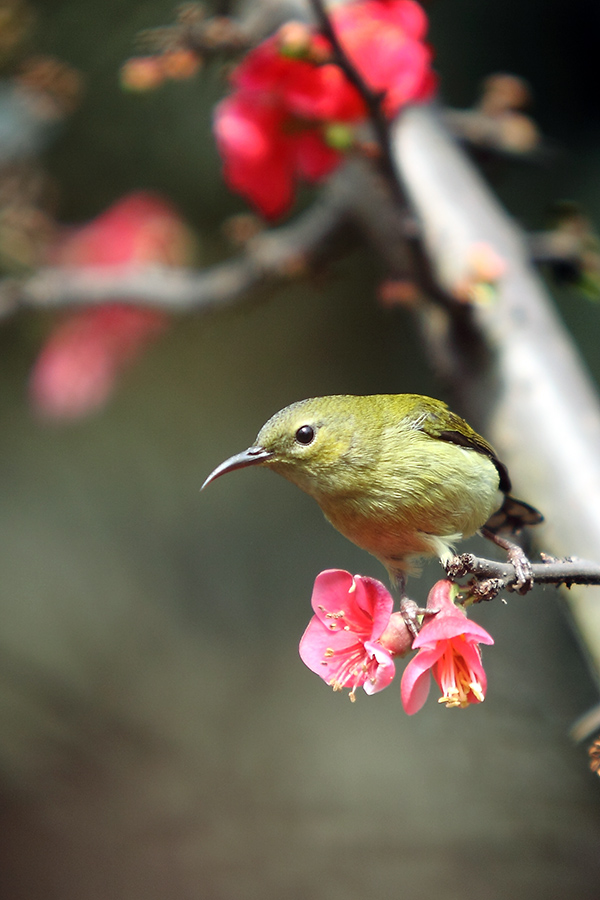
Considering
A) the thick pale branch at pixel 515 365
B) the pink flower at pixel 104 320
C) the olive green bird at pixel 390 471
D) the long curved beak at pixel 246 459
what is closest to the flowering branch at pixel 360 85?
the thick pale branch at pixel 515 365

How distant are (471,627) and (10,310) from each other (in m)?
1.21

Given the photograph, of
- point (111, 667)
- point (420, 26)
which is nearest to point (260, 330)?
point (111, 667)

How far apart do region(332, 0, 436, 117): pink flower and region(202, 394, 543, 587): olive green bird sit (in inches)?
21.9

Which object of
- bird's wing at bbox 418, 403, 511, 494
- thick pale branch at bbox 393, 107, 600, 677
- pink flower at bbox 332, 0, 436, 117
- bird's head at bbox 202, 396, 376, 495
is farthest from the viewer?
pink flower at bbox 332, 0, 436, 117

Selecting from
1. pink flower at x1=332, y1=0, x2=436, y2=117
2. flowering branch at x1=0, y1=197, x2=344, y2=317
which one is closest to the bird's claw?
pink flower at x1=332, y1=0, x2=436, y2=117

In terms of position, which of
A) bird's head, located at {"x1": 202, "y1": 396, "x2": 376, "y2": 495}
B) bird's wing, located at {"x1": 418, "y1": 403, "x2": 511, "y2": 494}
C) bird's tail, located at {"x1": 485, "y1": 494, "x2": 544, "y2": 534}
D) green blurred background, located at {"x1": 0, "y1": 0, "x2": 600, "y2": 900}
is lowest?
green blurred background, located at {"x1": 0, "y1": 0, "x2": 600, "y2": 900}

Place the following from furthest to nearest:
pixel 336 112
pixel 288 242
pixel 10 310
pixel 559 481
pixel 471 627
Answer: pixel 288 242 < pixel 10 310 < pixel 336 112 < pixel 559 481 < pixel 471 627

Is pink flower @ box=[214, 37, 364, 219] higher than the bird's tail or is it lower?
higher

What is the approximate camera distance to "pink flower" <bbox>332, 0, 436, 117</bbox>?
3.87ft

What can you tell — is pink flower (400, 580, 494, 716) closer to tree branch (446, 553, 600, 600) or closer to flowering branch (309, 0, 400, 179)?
tree branch (446, 553, 600, 600)

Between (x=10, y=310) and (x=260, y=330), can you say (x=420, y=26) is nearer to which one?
(x=10, y=310)

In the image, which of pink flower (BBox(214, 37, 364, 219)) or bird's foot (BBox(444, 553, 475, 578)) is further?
pink flower (BBox(214, 37, 364, 219))

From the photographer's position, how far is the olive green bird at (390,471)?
2.56ft

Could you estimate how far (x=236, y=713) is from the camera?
2.62 metres
